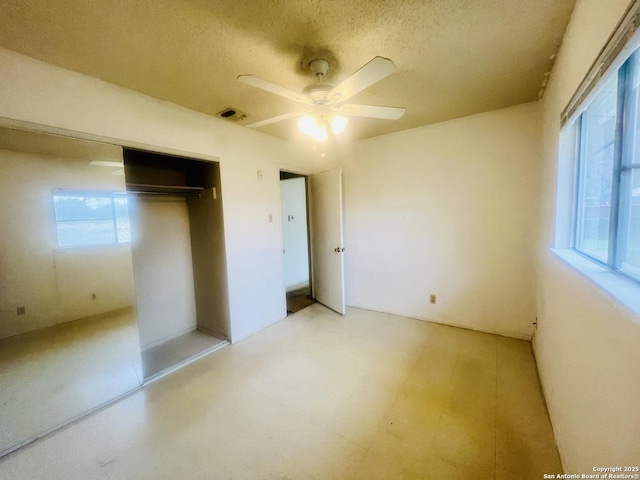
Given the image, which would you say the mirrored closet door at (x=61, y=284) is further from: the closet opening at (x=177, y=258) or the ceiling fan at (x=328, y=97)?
the ceiling fan at (x=328, y=97)

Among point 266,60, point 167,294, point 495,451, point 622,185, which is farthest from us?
point 167,294

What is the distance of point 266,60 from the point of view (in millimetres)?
1636

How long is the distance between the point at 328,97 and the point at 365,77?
0.33 meters

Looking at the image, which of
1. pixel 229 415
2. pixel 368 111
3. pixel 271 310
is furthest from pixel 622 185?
pixel 271 310

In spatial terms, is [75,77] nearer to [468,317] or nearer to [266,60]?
[266,60]

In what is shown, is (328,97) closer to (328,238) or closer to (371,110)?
(371,110)

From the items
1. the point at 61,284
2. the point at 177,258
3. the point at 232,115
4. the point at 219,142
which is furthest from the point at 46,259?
the point at 232,115

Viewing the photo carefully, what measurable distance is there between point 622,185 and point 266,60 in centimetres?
196

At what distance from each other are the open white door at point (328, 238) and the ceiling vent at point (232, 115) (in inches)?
51.1

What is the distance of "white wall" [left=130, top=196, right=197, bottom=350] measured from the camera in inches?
104

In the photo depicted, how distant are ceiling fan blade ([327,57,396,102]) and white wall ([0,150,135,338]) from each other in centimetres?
189

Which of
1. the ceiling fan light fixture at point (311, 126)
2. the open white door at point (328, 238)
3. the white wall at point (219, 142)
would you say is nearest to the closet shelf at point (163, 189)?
the white wall at point (219, 142)

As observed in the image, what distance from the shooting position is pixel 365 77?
1281 millimetres

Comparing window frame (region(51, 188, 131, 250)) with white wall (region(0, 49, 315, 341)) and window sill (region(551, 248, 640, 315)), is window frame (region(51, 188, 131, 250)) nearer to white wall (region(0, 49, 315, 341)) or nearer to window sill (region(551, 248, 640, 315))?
white wall (region(0, 49, 315, 341))
